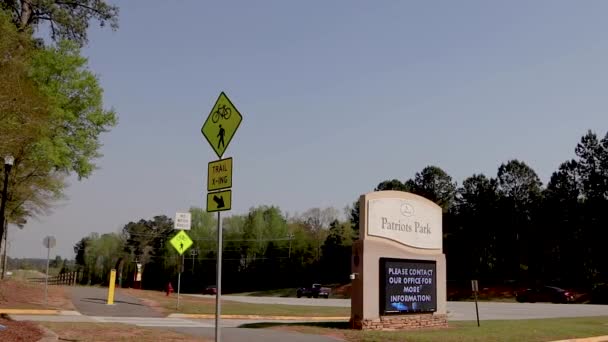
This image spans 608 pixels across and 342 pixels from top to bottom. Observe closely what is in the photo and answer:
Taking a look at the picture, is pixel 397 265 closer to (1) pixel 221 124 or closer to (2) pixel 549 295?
(1) pixel 221 124

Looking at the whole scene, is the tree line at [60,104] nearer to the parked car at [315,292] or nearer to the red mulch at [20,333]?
the red mulch at [20,333]

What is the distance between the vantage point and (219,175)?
33.0ft

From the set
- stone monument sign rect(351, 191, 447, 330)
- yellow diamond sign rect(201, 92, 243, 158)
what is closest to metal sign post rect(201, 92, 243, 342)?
yellow diamond sign rect(201, 92, 243, 158)

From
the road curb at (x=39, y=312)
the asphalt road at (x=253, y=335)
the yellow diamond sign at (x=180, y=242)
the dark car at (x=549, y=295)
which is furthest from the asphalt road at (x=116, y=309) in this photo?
the dark car at (x=549, y=295)

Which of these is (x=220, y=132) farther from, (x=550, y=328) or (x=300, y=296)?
(x=300, y=296)

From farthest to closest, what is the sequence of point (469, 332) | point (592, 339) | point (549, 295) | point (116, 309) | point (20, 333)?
point (549, 295) → point (116, 309) → point (592, 339) → point (469, 332) → point (20, 333)

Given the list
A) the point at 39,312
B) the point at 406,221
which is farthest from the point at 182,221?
the point at 406,221

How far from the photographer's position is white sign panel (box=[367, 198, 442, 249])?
19578 millimetres

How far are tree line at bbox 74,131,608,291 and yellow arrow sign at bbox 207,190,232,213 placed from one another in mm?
56354

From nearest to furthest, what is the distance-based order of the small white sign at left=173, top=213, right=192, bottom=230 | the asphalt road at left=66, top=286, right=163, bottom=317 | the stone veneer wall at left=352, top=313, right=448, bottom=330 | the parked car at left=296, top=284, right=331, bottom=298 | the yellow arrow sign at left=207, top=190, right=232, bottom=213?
the yellow arrow sign at left=207, top=190, right=232, bottom=213 → the stone veneer wall at left=352, top=313, right=448, bottom=330 → the asphalt road at left=66, top=286, right=163, bottom=317 → the small white sign at left=173, top=213, right=192, bottom=230 → the parked car at left=296, top=284, right=331, bottom=298

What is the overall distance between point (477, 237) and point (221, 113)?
2455 inches

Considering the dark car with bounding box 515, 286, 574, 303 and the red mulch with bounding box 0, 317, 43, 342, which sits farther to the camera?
the dark car with bounding box 515, 286, 574, 303

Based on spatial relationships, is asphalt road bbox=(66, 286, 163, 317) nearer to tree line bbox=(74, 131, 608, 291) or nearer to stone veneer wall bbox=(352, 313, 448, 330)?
stone veneer wall bbox=(352, 313, 448, 330)

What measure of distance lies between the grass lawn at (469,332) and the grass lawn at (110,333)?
457cm
